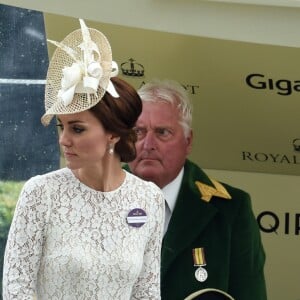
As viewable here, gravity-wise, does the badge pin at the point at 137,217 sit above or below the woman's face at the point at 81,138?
below

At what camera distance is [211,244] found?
155 inches

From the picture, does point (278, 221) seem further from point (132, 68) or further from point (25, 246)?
point (25, 246)

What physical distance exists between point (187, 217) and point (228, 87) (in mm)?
530

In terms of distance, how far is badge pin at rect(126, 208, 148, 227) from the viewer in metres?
2.74

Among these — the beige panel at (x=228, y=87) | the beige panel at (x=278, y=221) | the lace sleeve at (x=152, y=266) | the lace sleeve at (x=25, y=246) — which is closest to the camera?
the lace sleeve at (x=25, y=246)

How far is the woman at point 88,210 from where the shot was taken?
261cm

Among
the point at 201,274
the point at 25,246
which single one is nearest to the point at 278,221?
the point at 201,274

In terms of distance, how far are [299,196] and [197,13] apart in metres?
1.23

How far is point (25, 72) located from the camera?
19.2 feet

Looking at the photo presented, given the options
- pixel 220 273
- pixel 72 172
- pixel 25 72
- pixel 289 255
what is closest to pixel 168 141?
pixel 220 273

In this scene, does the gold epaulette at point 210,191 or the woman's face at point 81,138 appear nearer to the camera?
the woman's face at point 81,138

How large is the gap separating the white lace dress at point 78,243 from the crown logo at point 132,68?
1184 millimetres

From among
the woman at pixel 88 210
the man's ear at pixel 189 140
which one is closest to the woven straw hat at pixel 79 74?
the woman at pixel 88 210

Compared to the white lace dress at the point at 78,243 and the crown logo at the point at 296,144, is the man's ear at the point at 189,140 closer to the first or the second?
the crown logo at the point at 296,144
